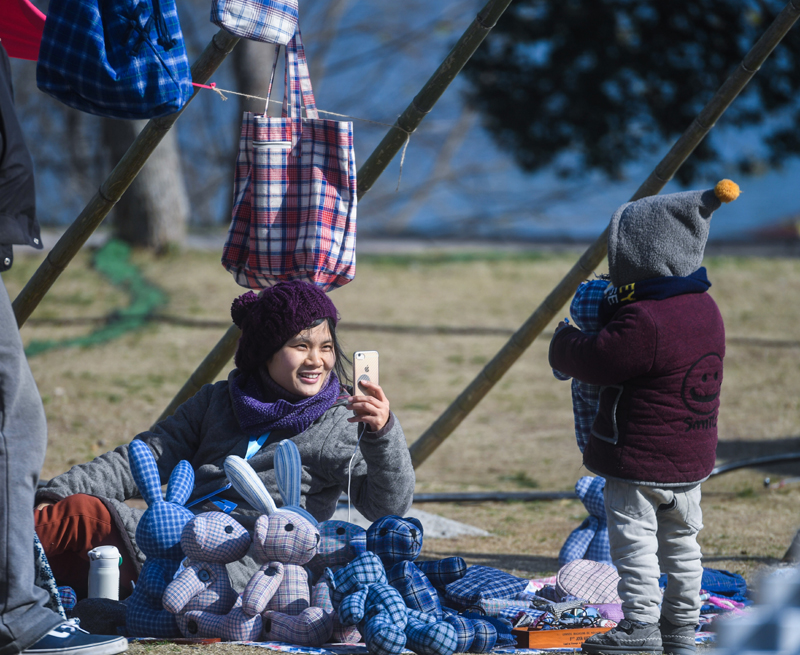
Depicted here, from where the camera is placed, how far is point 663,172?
Answer: 11.7ft

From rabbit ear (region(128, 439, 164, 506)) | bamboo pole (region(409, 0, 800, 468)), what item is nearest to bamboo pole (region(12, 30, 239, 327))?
rabbit ear (region(128, 439, 164, 506))

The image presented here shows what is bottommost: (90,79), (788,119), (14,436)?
(14,436)

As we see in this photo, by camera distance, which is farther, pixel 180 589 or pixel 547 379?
pixel 547 379

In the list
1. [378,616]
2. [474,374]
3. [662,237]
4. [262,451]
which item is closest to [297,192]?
[262,451]

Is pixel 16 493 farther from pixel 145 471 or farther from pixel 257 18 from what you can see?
pixel 257 18

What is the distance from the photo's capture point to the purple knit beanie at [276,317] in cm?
277

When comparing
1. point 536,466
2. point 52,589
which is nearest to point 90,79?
point 52,589

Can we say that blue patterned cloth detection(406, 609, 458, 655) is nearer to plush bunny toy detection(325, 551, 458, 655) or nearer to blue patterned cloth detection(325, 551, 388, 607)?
plush bunny toy detection(325, 551, 458, 655)

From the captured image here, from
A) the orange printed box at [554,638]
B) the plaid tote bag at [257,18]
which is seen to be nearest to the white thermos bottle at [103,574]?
the orange printed box at [554,638]

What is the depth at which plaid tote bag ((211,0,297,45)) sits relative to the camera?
2969 millimetres

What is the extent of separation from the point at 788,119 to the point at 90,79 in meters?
13.8

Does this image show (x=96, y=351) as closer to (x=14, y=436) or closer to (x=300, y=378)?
(x=300, y=378)

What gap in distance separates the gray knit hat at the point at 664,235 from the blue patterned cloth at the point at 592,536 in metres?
0.95

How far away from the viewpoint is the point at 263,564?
262cm
